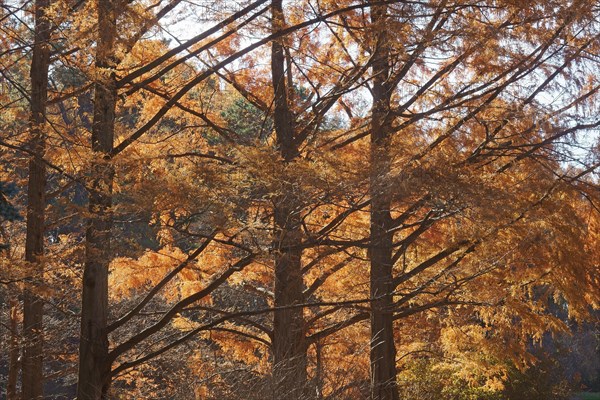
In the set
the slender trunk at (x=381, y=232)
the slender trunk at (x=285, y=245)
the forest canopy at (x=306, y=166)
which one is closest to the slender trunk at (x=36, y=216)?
the forest canopy at (x=306, y=166)

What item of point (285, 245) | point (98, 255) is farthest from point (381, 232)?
point (98, 255)

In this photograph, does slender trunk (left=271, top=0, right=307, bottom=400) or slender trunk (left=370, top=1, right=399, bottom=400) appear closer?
slender trunk (left=271, top=0, right=307, bottom=400)

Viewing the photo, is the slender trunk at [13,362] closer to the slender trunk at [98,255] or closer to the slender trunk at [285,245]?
the slender trunk at [98,255]

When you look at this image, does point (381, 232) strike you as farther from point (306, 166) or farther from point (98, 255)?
point (98, 255)

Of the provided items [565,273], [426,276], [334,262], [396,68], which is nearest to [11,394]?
[334,262]

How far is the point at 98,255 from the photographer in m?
Result: 8.05

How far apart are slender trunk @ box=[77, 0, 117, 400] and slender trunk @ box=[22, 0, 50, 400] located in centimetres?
76

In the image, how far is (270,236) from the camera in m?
8.39

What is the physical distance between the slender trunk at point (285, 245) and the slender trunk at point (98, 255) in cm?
176

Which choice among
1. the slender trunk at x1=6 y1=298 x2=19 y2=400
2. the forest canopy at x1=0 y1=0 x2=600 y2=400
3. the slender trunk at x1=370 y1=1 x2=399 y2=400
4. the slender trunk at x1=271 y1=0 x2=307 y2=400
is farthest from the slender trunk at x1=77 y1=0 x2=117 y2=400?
the slender trunk at x1=6 y1=298 x2=19 y2=400

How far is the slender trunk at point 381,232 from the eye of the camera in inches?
343

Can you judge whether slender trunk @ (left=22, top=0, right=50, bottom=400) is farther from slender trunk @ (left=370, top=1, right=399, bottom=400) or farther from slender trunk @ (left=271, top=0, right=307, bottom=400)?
slender trunk @ (left=370, top=1, right=399, bottom=400)

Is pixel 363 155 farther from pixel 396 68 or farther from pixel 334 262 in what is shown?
pixel 334 262

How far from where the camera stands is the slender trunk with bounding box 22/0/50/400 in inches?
378
